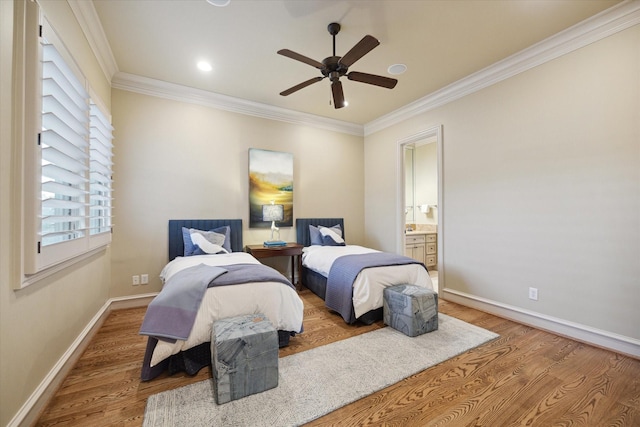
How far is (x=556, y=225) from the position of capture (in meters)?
2.66

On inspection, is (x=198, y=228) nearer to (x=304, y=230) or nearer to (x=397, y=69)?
(x=304, y=230)

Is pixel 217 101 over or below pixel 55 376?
over

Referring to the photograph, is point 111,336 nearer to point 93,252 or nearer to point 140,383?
point 93,252

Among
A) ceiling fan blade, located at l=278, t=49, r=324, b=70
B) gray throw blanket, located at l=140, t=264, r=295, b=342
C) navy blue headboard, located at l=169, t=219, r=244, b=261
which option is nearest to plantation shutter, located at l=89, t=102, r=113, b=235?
navy blue headboard, located at l=169, t=219, r=244, b=261

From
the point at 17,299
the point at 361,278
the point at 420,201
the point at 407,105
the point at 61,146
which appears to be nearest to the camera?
the point at 17,299

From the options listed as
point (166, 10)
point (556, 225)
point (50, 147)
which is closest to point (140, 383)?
point (50, 147)

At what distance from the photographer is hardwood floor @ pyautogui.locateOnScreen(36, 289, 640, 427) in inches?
61.6

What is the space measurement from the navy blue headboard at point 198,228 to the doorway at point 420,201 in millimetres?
2620

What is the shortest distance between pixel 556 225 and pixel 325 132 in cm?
355

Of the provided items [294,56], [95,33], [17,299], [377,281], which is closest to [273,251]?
[377,281]

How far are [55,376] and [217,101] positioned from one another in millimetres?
3460

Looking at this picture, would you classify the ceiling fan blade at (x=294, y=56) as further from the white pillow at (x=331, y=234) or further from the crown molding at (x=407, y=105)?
the white pillow at (x=331, y=234)

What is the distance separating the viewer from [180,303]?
1.92 meters

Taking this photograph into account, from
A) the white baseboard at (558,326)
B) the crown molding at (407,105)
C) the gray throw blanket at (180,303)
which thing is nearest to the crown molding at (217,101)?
the crown molding at (407,105)
